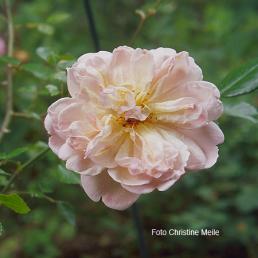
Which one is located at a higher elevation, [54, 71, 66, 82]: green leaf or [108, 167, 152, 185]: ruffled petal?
[108, 167, 152, 185]: ruffled petal

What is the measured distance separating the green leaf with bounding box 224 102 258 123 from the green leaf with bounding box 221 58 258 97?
50 mm

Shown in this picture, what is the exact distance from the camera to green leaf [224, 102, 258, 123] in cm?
66

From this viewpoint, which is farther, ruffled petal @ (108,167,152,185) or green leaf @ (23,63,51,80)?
green leaf @ (23,63,51,80)

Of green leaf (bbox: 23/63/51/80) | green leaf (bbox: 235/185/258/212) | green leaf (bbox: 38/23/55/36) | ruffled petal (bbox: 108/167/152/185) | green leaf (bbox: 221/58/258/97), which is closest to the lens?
ruffled petal (bbox: 108/167/152/185)

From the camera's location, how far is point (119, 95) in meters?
0.49

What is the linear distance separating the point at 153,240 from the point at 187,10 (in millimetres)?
798

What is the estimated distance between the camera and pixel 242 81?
0.61 m

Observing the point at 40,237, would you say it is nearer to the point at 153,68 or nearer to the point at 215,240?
the point at 215,240

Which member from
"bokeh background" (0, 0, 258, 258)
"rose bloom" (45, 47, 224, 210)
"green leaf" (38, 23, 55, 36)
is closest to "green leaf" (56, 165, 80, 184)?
"rose bloom" (45, 47, 224, 210)

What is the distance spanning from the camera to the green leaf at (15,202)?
0.52 metres

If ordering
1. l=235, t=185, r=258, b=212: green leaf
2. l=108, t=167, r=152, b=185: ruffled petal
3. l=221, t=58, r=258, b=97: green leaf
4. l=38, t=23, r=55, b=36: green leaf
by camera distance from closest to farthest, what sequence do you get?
l=108, t=167, r=152, b=185: ruffled petal < l=221, t=58, r=258, b=97: green leaf < l=38, t=23, r=55, b=36: green leaf < l=235, t=185, r=258, b=212: green leaf

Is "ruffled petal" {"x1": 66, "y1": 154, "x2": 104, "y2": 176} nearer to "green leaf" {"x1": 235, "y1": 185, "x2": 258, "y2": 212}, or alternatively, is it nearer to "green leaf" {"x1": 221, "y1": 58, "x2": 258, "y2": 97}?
"green leaf" {"x1": 221, "y1": 58, "x2": 258, "y2": 97}

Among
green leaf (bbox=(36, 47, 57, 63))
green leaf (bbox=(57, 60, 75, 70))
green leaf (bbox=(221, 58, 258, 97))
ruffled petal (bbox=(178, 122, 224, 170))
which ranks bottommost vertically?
green leaf (bbox=(36, 47, 57, 63))

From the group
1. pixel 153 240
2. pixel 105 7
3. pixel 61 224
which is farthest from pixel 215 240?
pixel 105 7
